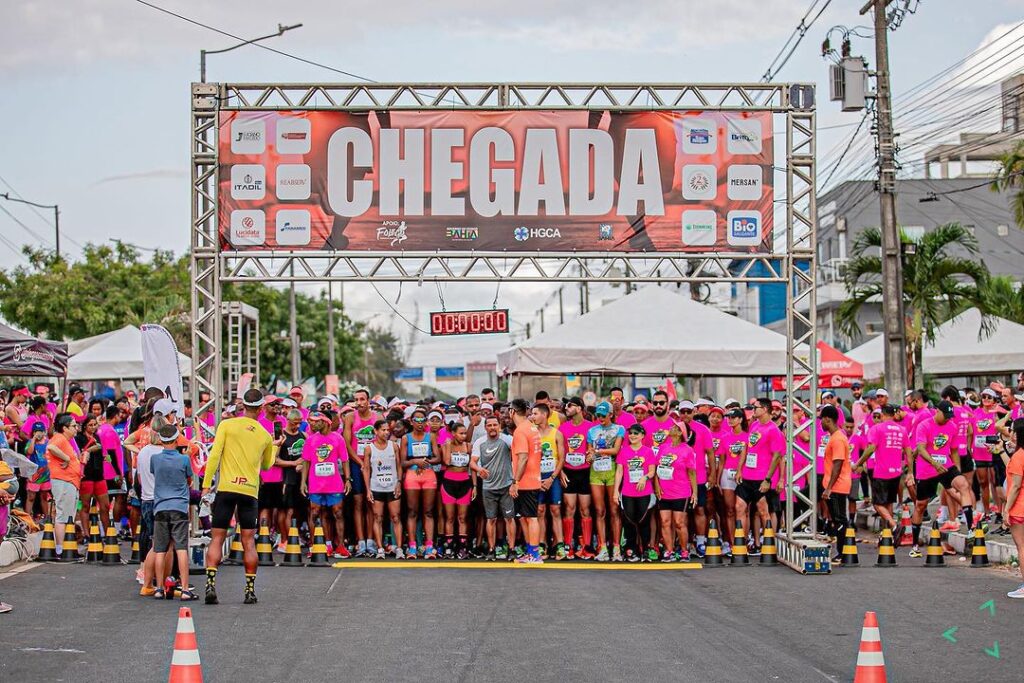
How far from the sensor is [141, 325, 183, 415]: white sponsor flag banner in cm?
1573

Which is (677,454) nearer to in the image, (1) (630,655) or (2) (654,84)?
(2) (654,84)

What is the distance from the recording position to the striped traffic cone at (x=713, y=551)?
15.8 meters

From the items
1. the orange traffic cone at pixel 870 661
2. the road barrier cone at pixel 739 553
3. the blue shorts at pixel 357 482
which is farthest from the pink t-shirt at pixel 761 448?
the orange traffic cone at pixel 870 661

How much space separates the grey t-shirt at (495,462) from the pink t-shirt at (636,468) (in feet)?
5.10

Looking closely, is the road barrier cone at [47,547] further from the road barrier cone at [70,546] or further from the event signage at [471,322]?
the event signage at [471,322]

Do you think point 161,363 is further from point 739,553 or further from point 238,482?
point 739,553

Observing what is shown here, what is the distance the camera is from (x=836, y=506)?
1648cm

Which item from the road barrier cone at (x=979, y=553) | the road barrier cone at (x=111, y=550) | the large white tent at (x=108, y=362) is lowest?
the road barrier cone at (x=979, y=553)

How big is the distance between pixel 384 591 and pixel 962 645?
19.5 feet

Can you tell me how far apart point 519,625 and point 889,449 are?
27.2ft

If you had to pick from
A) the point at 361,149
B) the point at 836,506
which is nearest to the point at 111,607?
the point at 361,149

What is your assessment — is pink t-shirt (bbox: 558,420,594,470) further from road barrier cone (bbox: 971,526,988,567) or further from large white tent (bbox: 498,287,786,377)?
road barrier cone (bbox: 971,526,988,567)

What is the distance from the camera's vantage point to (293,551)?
1546 cm

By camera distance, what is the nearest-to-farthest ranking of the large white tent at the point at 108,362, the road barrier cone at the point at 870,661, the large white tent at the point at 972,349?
the road barrier cone at the point at 870,661 < the large white tent at the point at 972,349 < the large white tent at the point at 108,362
